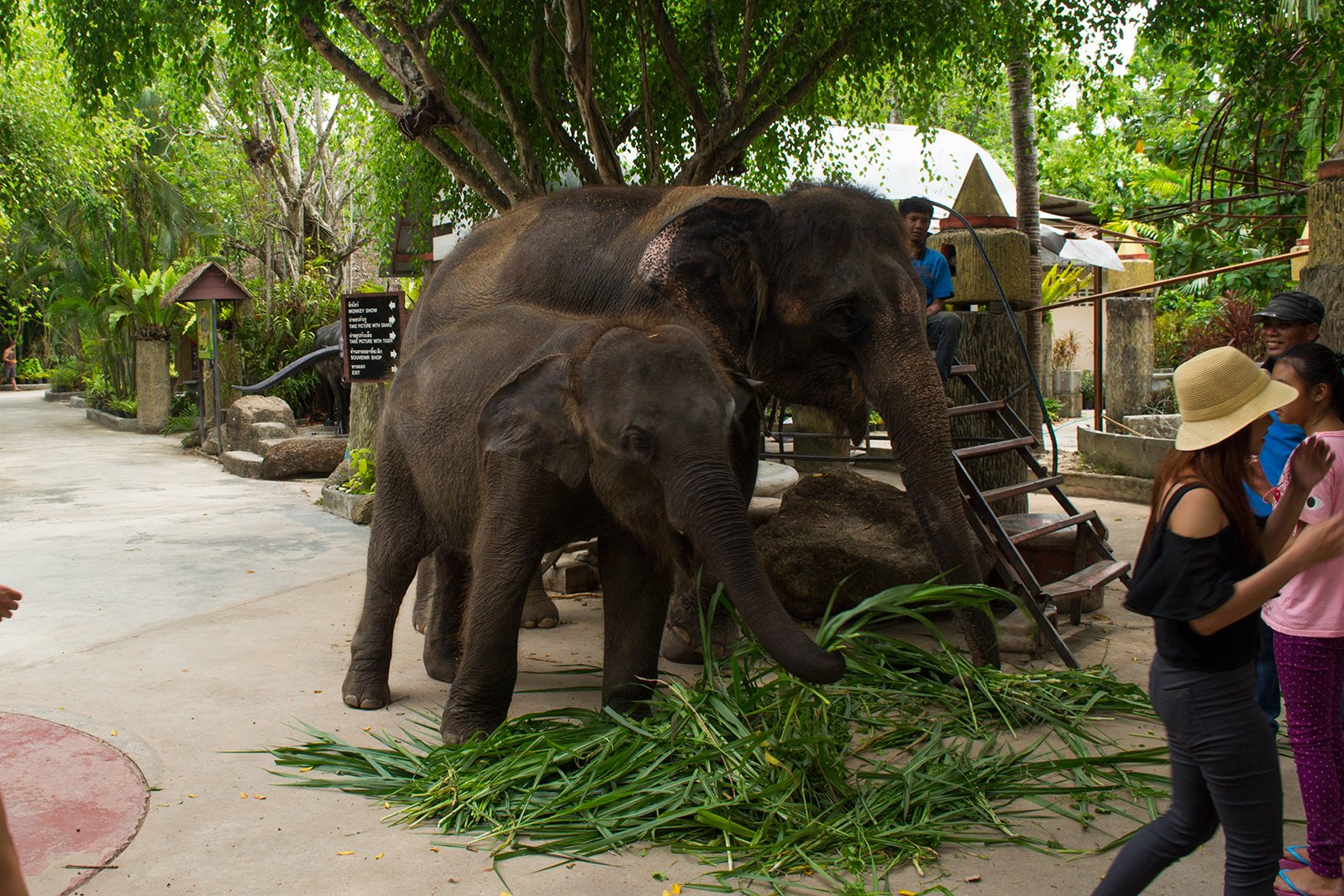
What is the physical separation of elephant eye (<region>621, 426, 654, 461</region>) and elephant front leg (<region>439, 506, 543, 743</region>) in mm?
642

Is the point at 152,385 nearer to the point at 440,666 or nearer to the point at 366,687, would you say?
the point at 440,666

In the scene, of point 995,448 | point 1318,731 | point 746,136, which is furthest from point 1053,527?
point 746,136

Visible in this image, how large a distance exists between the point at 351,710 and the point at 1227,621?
3896 mm

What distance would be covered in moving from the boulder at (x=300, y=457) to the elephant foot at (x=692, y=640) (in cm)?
870

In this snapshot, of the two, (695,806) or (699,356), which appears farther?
(699,356)

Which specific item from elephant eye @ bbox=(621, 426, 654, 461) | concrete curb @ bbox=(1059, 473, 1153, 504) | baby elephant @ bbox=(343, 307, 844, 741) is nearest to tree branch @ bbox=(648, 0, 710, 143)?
baby elephant @ bbox=(343, 307, 844, 741)

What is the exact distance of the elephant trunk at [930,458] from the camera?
527 centimetres

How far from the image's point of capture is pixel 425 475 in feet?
17.4

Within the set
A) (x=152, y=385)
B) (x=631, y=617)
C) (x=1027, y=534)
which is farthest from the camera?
(x=152, y=385)

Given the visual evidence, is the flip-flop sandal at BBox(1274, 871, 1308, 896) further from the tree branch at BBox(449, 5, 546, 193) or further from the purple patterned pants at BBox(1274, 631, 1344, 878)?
the tree branch at BBox(449, 5, 546, 193)

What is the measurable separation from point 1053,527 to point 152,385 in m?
17.9

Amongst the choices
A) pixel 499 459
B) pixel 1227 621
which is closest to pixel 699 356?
pixel 499 459

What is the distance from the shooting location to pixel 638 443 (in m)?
4.18

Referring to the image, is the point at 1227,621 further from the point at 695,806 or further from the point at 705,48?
the point at 705,48
